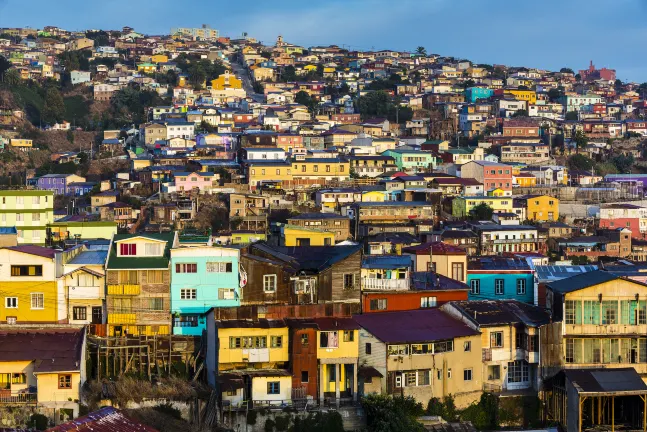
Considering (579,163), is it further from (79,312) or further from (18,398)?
(18,398)

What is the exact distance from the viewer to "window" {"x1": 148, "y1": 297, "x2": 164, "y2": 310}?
1000 inches

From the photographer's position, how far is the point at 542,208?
5597cm

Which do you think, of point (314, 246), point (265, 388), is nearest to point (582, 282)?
point (265, 388)

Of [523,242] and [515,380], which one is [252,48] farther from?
[515,380]

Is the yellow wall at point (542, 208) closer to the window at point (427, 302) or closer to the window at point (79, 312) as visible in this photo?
the window at point (427, 302)

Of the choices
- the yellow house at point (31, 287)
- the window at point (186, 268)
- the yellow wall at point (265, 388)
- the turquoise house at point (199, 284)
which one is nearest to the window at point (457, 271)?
the turquoise house at point (199, 284)

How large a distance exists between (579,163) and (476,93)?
65.5 feet

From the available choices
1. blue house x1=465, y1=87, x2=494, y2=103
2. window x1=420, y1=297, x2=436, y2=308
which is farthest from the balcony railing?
blue house x1=465, y1=87, x2=494, y2=103

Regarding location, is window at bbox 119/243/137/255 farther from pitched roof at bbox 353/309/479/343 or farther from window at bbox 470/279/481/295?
window at bbox 470/279/481/295

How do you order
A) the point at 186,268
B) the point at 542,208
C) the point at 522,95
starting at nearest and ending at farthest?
1. the point at 186,268
2. the point at 542,208
3. the point at 522,95

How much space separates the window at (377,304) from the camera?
84.9ft

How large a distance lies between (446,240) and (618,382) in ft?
73.9

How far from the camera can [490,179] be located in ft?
195

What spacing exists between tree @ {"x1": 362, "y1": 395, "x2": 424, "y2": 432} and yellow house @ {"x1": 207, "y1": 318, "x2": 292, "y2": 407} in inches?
74.6
